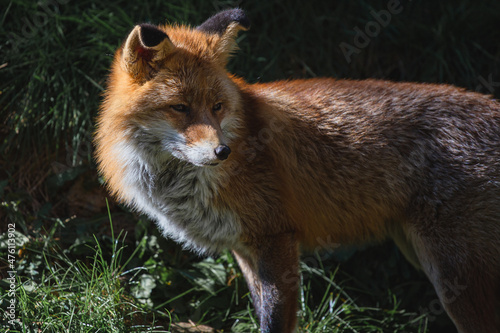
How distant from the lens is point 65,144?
13.5 ft

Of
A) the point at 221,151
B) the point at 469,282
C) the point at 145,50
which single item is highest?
the point at 145,50

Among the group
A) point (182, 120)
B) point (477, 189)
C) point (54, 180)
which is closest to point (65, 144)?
point (54, 180)

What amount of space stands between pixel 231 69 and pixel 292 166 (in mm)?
1567

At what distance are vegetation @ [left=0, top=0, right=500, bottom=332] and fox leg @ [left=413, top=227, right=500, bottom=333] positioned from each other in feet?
3.17

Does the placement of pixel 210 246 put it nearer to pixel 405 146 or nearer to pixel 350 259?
pixel 405 146

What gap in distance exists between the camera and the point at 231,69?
4422 mm

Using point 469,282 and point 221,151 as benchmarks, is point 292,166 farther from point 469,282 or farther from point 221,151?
point 469,282

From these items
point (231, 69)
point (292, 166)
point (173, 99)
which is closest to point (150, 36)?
point (173, 99)

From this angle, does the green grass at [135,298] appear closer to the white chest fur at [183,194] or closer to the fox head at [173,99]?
the white chest fur at [183,194]

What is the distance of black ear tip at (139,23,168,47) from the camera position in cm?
256

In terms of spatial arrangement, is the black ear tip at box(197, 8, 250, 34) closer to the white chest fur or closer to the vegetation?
the white chest fur

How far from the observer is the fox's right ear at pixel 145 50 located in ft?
8.48

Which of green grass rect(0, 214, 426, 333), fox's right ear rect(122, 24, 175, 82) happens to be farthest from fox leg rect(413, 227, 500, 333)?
fox's right ear rect(122, 24, 175, 82)

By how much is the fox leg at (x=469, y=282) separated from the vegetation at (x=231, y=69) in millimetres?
966
